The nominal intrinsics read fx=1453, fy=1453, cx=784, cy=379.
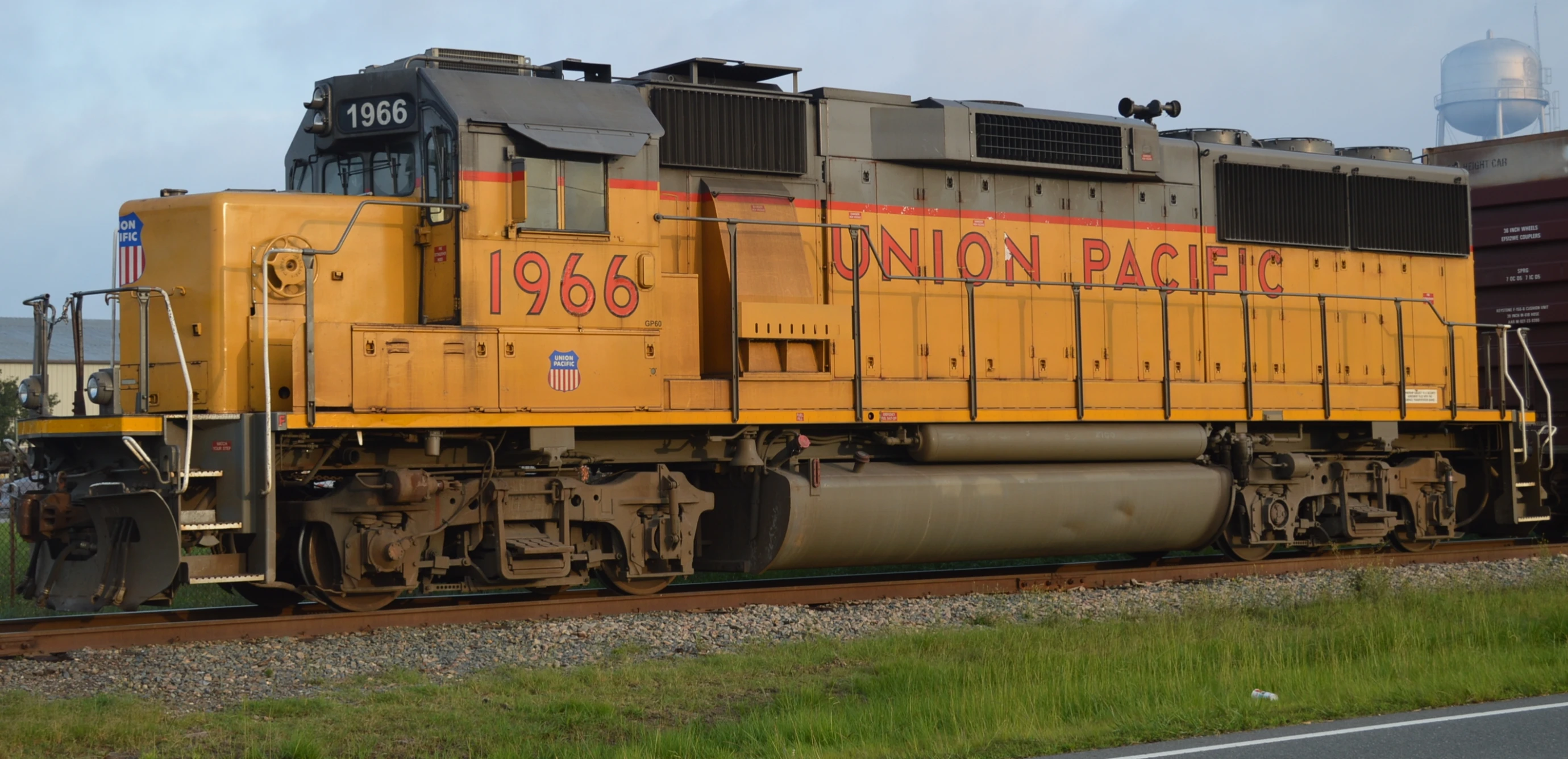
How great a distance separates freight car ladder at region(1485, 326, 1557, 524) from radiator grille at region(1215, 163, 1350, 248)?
1.88 m

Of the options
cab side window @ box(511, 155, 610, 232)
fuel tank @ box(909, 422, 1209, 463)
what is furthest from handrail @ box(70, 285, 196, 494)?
fuel tank @ box(909, 422, 1209, 463)

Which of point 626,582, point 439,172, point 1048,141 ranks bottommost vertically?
point 626,582

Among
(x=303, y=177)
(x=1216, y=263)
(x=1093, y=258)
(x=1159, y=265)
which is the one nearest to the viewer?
(x=303, y=177)

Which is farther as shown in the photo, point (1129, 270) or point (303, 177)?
point (1129, 270)

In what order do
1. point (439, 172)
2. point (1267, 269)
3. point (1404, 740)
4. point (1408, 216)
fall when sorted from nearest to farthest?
point (1404, 740) < point (439, 172) < point (1267, 269) < point (1408, 216)

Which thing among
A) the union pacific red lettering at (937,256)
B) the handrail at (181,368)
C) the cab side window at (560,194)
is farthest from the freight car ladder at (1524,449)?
the handrail at (181,368)

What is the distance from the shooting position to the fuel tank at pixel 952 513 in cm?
1045

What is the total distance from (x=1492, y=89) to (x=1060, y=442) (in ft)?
340

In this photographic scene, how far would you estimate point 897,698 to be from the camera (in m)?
6.76

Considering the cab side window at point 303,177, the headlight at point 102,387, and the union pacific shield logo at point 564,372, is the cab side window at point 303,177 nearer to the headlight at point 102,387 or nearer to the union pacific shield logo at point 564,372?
the headlight at point 102,387

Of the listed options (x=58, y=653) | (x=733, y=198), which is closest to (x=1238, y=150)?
(x=733, y=198)

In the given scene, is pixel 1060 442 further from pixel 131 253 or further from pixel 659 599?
pixel 131 253

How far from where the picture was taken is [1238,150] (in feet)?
43.4

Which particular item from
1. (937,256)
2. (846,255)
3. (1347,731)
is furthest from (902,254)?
(1347,731)
